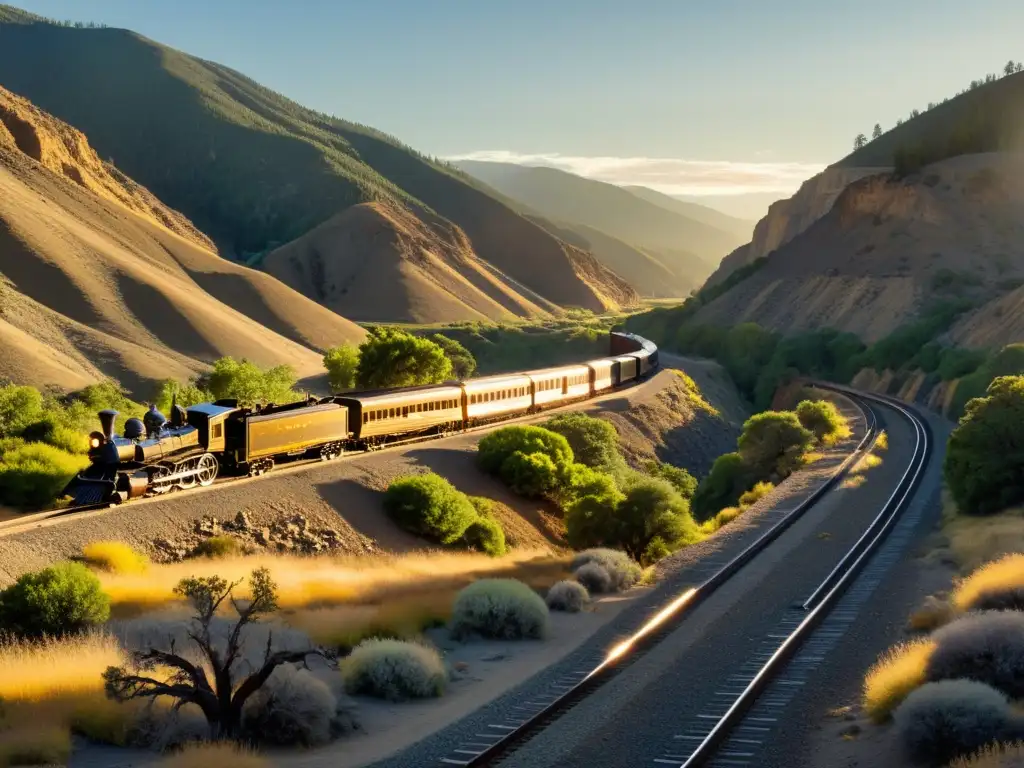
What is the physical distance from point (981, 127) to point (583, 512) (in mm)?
151846

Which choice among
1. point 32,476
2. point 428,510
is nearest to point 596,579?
point 428,510

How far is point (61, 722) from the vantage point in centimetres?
1432

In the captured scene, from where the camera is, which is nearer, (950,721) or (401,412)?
(950,721)

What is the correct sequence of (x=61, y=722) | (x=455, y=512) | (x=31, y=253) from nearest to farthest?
1. (x=61, y=722)
2. (x=455, y=512)
3. (x=31, y=253)

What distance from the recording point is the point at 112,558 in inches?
921

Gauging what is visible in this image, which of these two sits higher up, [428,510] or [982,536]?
[428,510]

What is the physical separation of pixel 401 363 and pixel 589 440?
17.2 metres

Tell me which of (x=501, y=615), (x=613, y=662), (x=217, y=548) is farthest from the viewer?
(x=217, y=548)

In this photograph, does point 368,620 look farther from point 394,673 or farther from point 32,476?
point 32,476

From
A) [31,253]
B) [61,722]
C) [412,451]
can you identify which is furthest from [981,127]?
[61,722]

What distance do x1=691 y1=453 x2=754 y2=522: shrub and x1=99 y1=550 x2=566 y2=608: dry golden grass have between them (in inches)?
606

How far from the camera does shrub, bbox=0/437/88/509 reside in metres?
30.0

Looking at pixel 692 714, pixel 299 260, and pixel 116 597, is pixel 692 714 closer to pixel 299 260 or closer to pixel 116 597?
pixel 116 597

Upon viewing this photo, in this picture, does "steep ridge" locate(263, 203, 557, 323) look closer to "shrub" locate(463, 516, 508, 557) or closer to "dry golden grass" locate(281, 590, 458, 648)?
"shrub" locate(463, 516, 508, 557)
